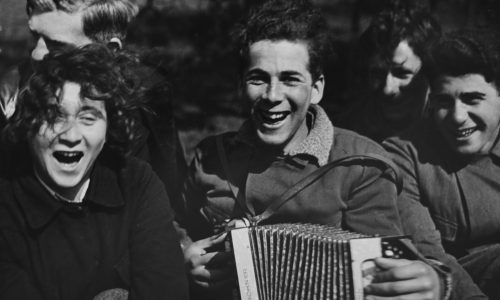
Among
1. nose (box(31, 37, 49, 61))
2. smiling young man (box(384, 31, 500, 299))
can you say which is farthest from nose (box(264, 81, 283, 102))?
nose (box(31, 37, 49, 61))

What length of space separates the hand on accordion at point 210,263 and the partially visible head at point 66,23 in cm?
98

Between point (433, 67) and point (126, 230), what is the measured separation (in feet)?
4.49

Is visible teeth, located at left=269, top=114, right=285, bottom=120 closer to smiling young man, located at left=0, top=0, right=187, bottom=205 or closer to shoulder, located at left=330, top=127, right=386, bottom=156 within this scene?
shoulder, located at left=330, top=127, right=386, bottom=156

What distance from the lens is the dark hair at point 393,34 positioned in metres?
A: 3.10

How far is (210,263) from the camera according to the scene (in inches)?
A: 118

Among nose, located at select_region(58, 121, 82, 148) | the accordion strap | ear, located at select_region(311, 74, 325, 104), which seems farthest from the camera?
ear, located at select_region(311, 74, 325, 104)

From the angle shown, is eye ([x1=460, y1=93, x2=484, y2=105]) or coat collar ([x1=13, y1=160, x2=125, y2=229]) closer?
coat collar ([x1=13, y1=160, x2=125, y2=229])

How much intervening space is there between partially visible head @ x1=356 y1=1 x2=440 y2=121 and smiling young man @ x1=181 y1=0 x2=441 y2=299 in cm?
27

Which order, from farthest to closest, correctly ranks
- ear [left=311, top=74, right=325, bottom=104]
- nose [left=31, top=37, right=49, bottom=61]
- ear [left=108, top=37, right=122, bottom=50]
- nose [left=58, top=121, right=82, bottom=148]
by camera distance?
ear [left=108, top=37, right=122, bottom=50] → nose [left=31, top=37, right=49, bottom=61] → ear [left=311, top=74, right=325, bottom=104] → nose [left=58, top=121, right=82, bottom=148]

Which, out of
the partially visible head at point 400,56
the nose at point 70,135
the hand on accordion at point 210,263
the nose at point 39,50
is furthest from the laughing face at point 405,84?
the nose at point 39,50

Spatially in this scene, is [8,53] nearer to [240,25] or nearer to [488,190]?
[240,25]

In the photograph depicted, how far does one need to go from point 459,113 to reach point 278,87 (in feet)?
2.33

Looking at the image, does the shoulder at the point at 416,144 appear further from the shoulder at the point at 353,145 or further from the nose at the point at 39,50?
the nose at the point at 39,50

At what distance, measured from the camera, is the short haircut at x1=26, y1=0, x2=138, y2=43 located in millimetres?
3148
